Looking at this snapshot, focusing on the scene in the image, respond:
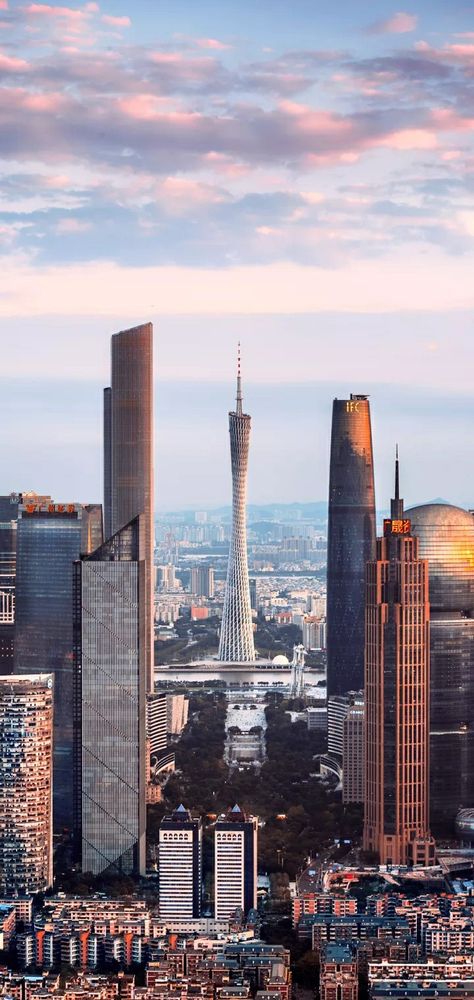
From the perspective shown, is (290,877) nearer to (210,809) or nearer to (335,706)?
(210,809)

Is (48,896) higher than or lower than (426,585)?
lower

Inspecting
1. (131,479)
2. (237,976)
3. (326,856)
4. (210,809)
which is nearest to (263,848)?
(326,856)

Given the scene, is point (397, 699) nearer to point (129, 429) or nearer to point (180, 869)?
point (180, 869)

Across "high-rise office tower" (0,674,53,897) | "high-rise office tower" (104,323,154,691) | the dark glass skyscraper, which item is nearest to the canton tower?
"high-rise office tower" (104,323,154,691)

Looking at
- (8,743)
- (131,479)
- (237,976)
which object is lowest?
(237,976)

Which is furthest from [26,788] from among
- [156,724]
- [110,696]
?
[156,724]

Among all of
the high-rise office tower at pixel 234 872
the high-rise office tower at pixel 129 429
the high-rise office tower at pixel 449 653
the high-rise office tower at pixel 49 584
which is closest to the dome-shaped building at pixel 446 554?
the high-rise office tower at pixel 449 653
